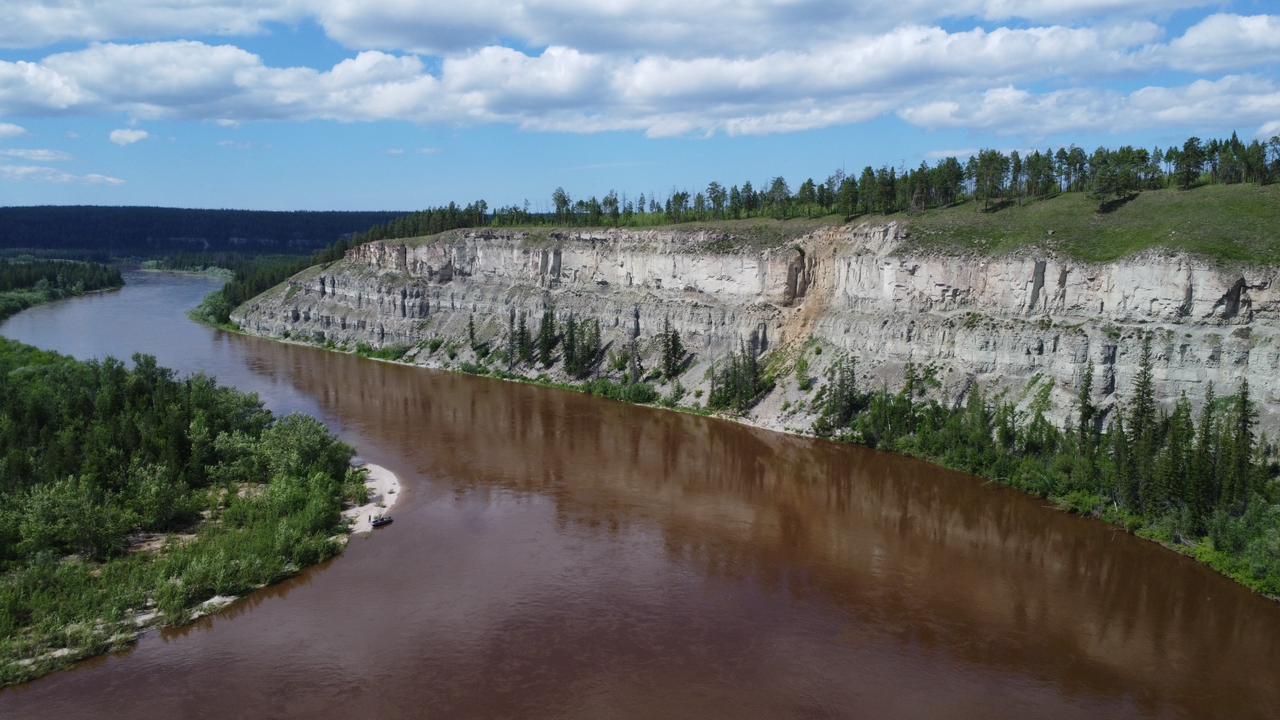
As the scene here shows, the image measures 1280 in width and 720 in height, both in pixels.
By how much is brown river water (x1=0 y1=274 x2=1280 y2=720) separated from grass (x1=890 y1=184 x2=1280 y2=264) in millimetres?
15696

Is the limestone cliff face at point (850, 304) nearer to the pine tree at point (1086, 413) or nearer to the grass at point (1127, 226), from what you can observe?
the pine tree at point (1086, 413)

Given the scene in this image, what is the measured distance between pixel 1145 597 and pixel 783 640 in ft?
45.7

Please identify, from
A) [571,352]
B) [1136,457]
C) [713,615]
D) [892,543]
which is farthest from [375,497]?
[1136,457]

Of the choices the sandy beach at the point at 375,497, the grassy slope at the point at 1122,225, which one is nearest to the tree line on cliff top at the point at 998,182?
the grassy slope at the point at 1122,225

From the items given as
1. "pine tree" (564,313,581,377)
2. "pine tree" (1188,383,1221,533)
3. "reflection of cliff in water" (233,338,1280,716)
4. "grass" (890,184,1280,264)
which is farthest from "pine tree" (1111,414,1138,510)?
"pine tree" (564,313,581,377)

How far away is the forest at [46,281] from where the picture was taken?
373ft

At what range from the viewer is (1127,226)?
158ft

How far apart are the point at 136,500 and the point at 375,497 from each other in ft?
31.1

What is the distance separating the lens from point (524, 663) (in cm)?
2462

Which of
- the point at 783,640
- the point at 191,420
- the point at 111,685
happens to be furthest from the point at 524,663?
the point at 191,420

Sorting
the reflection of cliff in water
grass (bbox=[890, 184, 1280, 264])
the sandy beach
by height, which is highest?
grass (bbox=[890, 184, 1280, 264])

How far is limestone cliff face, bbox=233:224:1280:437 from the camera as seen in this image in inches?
1618

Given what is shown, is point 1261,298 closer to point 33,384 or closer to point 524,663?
point 524,663

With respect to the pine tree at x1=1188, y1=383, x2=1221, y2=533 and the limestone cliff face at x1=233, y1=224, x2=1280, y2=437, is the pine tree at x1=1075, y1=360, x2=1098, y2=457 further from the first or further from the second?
the pine tree at x1=1188, y1=383, x2=1221, y2=533
